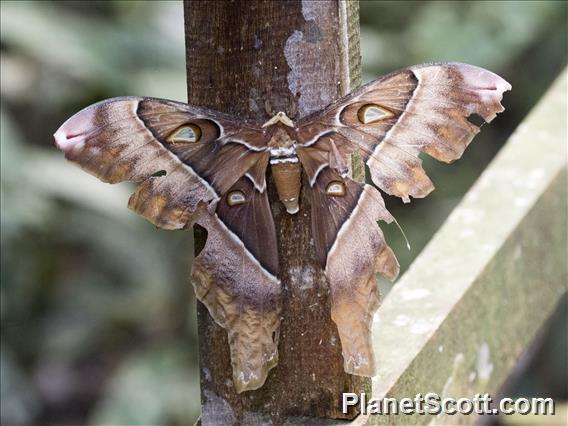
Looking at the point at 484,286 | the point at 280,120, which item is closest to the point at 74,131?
the point at 280,120

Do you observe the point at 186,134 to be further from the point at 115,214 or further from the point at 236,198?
the point at 115,214

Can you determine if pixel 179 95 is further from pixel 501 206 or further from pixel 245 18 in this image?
pixel 245 18

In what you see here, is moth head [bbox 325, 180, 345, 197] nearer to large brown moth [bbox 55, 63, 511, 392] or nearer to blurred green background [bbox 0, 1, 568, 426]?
large brown moth [bbox 55, 63, 511, 392]

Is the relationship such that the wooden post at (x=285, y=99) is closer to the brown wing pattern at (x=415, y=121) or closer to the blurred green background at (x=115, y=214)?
the brown wing pattern at (x=415, y=121)

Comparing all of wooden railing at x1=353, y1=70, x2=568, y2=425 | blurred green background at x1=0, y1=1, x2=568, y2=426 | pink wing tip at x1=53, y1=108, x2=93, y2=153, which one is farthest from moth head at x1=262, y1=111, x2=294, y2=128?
blurred green background at x1=0, y1=1, x2=568, y2=426

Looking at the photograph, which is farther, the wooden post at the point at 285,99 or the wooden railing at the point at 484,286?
the wooden railing at the point at 484,286

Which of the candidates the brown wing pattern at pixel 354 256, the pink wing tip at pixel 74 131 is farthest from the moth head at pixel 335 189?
the pink wing tip at pixel 74 131

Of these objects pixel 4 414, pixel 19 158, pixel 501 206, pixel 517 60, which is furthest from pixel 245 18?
pixel 517 60

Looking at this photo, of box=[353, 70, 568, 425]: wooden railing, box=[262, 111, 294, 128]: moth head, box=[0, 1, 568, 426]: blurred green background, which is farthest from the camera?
box=[0, 1, 568, 426]: blurred green background
